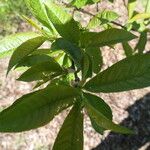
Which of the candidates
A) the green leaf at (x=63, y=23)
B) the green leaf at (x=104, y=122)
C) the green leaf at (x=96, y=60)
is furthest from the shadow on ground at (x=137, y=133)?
the green leaf at (x=104, y=122)

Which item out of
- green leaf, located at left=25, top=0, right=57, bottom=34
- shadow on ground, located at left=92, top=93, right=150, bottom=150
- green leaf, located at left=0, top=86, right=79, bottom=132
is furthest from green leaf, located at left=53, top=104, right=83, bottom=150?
shadow on ground, located at left=92, top=93, right=150, bottom=150

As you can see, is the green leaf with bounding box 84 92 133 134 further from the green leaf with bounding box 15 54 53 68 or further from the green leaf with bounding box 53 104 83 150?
the green leaf with bounding box 15 54 53 68

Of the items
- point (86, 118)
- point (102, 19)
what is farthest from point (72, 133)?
point (86, 118)

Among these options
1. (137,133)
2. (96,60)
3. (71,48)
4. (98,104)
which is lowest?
(137,133)

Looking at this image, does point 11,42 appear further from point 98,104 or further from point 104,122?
point 104,122

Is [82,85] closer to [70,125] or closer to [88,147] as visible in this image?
[70,125]
